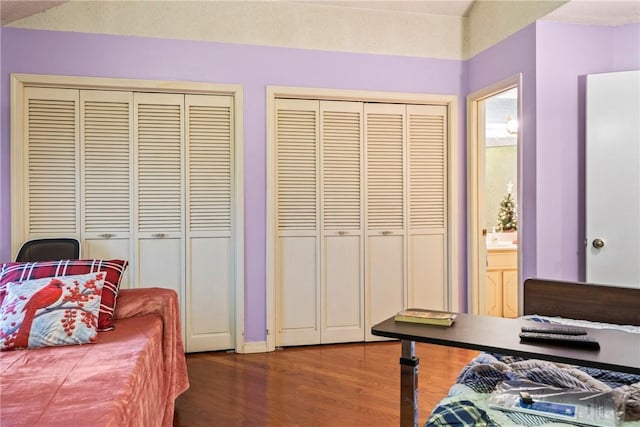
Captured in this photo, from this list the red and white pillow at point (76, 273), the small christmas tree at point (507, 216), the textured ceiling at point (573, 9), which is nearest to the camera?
the red and white pillow at point (76, 273)

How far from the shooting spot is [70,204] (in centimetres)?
327

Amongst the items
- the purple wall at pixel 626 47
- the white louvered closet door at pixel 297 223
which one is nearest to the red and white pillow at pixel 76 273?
the white louvered closet door at pixel 297 223

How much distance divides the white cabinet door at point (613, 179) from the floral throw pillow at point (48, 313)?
2950 millimetres

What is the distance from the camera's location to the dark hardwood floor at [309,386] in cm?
235

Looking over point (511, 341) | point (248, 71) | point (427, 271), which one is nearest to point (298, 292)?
point (427, 271)

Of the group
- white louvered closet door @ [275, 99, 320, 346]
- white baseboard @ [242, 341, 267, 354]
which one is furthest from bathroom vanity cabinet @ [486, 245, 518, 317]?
white baseboard @ [242, 341, 267, 354]

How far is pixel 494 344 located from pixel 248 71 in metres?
2.85

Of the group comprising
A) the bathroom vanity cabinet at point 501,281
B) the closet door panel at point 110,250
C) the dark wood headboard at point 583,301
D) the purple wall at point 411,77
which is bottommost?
the bathroom vanity cabinet at point 501,281

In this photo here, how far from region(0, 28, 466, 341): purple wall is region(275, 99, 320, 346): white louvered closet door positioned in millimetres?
160

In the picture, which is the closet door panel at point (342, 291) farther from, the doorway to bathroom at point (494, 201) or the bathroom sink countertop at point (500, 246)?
the bathroom sink countertop at point (500, 246)

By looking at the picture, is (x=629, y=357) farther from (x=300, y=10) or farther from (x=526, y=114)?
(x=300, y=10)

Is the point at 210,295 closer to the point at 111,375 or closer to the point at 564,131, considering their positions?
the point at 111,375

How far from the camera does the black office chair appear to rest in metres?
3.00

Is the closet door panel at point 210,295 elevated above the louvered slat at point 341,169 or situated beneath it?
situated beneath
